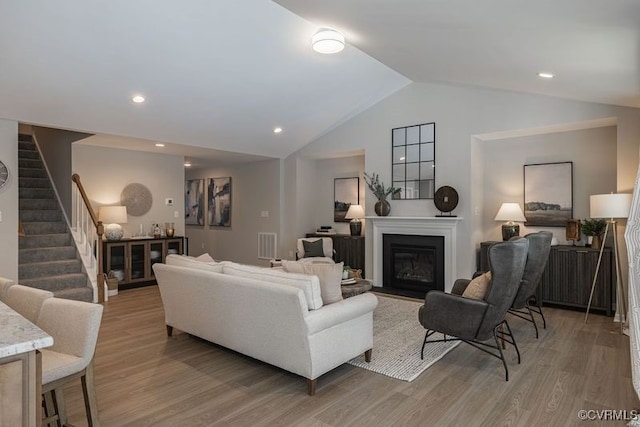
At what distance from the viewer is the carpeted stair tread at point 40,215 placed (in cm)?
601

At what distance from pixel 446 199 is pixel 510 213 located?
2.94ft

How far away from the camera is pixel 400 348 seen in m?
3.73

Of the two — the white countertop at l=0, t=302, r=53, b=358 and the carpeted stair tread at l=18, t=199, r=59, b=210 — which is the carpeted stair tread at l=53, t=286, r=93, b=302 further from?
the white countertop at l=0, t=302, r=53, b=358

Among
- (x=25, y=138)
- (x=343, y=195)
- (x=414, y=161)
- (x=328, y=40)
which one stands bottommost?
(x=343, y=195)

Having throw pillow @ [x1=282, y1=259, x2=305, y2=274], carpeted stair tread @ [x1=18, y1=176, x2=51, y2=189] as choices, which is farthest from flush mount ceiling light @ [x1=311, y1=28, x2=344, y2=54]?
carpeted stair tread @ [x1=18, y1=176, x2=51, y2=189]

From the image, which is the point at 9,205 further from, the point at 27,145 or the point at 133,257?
the point at 27,145

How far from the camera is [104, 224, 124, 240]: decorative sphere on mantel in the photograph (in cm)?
632

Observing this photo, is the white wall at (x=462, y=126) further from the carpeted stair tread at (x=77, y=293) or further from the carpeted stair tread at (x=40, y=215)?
the carpeted stair tread at (x=40, y=215)

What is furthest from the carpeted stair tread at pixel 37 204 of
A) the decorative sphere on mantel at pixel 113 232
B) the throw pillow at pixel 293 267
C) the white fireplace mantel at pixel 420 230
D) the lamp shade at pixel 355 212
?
the white fireplace mantel at pixel 420 230

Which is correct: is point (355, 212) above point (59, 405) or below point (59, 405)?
above

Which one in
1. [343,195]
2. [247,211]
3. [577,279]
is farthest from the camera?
[247,211]

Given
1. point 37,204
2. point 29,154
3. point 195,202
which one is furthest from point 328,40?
point 195,202

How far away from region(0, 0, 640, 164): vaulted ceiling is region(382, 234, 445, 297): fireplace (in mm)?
2462

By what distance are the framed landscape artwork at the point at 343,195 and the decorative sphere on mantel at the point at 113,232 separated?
12.9 ft
